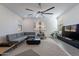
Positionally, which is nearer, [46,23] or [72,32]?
[46,23]

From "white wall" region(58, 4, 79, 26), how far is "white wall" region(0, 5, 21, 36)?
4.88 ft

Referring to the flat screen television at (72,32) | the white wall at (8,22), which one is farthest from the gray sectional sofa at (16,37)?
the flat screen television at (72,32)

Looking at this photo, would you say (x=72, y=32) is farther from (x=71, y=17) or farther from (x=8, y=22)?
(x=8, y=22)

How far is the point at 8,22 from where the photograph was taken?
3270 millimetres

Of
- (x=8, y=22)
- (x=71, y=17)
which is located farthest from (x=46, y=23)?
(x=8, y=22)

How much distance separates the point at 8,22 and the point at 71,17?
7.35 feet

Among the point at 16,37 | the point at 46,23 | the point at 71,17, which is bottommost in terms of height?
the point at 16,37

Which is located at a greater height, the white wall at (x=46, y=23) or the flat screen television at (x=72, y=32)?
the white wall at (x=46, y=23)

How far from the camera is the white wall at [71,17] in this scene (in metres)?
3.42

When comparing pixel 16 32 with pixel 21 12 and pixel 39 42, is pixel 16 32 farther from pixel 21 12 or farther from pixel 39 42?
pixel 39 42

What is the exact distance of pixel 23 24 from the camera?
10.8 feet

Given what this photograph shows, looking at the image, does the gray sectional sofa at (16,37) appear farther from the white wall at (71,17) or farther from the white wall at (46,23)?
the white wall at (71,17)

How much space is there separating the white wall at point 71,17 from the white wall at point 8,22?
149cm

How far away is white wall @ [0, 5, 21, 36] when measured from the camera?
3.04 m
